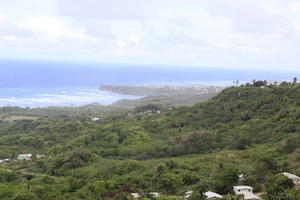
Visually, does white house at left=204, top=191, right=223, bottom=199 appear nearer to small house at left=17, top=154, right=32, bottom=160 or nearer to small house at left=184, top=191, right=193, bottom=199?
small house at left=184, top=191, right=193, bottom=199

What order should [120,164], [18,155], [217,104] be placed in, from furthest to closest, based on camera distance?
1. [217,104]
2. [18,155]
3. [120,164]

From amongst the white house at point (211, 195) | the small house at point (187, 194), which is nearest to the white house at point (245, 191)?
the white house at point (211, 195)

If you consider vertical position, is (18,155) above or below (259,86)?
below

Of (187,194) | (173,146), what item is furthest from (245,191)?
(173,146)

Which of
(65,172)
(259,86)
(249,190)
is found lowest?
(65,172)

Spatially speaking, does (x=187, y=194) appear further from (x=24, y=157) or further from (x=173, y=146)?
(x=24, y=157)

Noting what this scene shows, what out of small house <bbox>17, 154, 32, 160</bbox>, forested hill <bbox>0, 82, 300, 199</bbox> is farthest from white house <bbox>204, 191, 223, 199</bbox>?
small house <bbox>17, 154, 32, 160</bbox>

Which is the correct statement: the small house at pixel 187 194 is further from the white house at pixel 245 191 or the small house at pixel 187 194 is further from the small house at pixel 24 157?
the small house at pixel 24 157

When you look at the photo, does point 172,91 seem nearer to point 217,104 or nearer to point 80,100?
point 80,100

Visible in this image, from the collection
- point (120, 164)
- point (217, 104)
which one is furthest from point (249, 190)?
point (217, 104)
